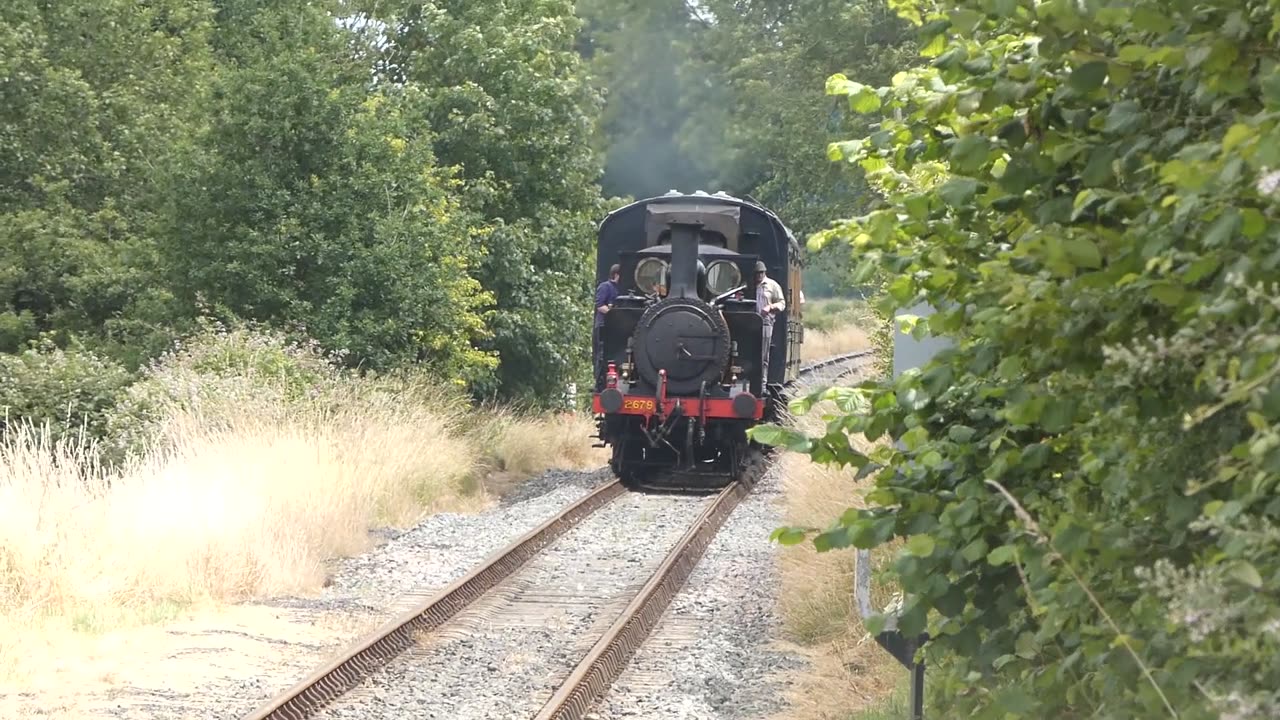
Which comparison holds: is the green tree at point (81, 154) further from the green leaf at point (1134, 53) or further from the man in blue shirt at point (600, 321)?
the green leaf at point (1134, 53)

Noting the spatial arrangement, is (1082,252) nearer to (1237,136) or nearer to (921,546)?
(1237,136)

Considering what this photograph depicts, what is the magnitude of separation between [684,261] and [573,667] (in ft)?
29.3

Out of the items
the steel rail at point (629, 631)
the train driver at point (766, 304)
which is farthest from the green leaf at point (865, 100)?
A: the train driver at point (766, 304)

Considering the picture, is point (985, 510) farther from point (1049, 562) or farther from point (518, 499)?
point (518, 499)

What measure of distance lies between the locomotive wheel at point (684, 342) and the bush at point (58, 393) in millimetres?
5551

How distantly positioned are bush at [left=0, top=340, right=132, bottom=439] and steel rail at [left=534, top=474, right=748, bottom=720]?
5989mm

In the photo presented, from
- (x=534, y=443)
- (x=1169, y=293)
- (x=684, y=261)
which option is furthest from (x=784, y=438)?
(x=534, y=443)

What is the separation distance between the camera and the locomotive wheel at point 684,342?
54.7 feet

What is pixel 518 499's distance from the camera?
58.2ft

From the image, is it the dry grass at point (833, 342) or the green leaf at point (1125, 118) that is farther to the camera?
the dry grass at point (833, 342)

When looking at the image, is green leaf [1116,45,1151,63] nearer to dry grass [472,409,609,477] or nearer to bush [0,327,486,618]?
bush [0,327,486,618]

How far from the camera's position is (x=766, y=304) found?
16969mm

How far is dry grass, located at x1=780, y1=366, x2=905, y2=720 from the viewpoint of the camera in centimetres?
796

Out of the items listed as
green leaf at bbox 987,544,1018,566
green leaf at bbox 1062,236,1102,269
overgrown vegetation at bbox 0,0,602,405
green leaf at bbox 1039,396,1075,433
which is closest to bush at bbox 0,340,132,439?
overgrown vegetation at bbox 0,0,602,405
